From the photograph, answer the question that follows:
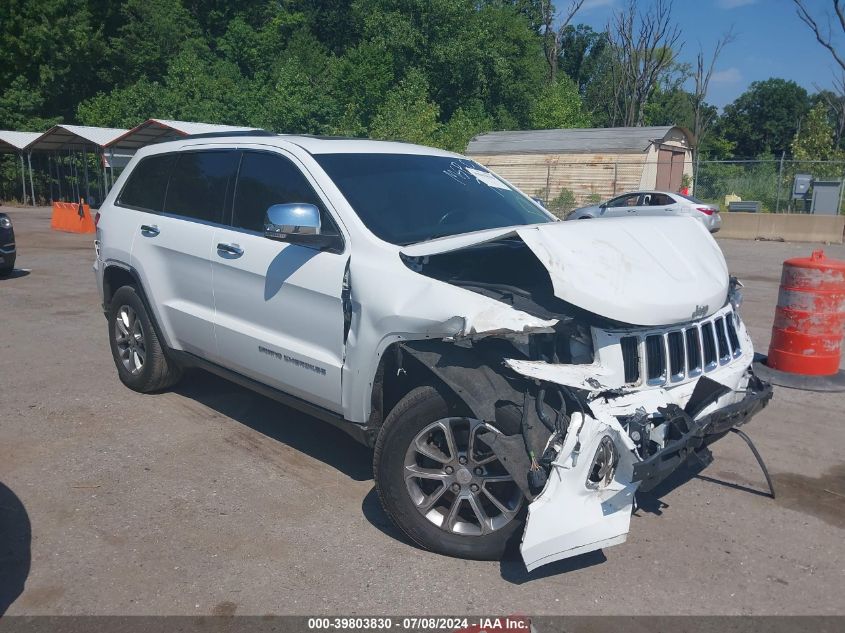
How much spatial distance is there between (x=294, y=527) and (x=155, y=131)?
27630 millimetres

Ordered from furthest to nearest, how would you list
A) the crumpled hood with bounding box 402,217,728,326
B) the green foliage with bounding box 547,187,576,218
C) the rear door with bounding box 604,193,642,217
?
the green foliage with bounding box 547,187,576,218
the rear door with bounding box 604,193,642,217
the crumpled hood with bounding box 402,217,728,326

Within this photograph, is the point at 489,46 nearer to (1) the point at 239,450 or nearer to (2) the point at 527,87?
(2) the point at 527,87

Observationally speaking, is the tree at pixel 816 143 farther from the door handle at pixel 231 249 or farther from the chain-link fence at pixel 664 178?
the door handle at pixel 231 249

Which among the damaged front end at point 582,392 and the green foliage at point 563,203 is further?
the green foliage at point 563,203

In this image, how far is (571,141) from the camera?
32.5 metres

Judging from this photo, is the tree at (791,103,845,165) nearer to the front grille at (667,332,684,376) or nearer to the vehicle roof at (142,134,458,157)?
the vehicle roof at (142,134,458,157)

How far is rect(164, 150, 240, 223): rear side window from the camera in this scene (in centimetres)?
498

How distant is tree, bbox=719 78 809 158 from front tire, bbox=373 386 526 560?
252 feet

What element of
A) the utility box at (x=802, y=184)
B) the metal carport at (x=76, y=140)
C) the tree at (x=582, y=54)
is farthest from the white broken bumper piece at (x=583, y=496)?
the tree at (x=582, y=54)

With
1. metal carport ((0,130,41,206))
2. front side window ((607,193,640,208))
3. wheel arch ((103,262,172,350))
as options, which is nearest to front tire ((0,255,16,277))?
wheel arch ((103,262,172,350))

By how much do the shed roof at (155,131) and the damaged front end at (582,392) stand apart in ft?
80.0

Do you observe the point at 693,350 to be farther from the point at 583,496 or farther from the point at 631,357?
the point at 583,496

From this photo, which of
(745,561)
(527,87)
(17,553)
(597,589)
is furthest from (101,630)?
(527,87)

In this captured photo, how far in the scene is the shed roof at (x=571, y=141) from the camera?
100 feet
